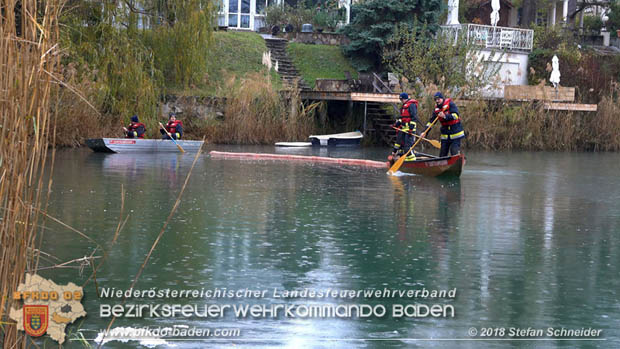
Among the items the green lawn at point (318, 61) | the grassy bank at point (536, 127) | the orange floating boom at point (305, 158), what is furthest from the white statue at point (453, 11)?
the orange floating boom at point (305, 158)

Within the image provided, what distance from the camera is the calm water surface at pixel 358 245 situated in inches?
319

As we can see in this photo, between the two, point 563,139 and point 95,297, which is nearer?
point 95,297

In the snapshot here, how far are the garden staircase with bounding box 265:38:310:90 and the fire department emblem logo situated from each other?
32.5 metres

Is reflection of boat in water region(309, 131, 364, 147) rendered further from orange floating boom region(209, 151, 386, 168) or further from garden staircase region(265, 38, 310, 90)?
orange floating boom region(209, 151, 386, 168)

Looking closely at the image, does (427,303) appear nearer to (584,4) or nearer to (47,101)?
(47,101)

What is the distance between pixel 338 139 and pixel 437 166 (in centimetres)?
1346

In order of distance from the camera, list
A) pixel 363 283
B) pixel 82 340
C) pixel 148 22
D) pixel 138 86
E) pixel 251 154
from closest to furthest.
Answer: pixel 82 340 → pixel 363 283 → pixel 251 154 → pixel 138 86 → pixel 148 22

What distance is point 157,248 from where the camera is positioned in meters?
11.2

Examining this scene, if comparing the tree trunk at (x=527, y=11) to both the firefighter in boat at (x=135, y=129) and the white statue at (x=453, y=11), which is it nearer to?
the white statue at (x=453, y=11)

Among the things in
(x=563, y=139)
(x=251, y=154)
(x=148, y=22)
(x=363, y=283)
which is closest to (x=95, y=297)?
(x=363, y=283)

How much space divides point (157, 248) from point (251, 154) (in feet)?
51.6

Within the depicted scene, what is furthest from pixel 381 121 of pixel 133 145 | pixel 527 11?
pixel 527 11

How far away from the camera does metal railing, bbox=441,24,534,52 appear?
41969 mm

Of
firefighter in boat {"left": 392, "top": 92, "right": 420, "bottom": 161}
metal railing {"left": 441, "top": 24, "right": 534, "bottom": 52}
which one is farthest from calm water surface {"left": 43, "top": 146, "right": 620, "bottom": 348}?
metal railing {"left": 441, "top": 24, "right": 534, "bottom": 52}
